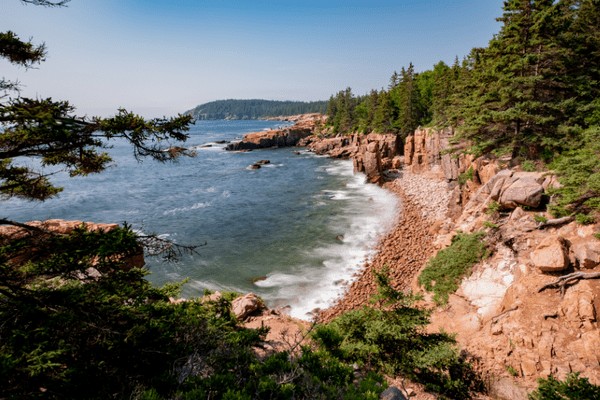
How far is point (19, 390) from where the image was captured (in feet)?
14.0

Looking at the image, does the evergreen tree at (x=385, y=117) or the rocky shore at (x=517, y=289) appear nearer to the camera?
the rocky shore at (x=517, y=289)

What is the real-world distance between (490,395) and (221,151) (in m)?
82.5

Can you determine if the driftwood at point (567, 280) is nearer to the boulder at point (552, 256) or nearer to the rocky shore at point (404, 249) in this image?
the boulder at point (552, 256)

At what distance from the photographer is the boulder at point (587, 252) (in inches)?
390

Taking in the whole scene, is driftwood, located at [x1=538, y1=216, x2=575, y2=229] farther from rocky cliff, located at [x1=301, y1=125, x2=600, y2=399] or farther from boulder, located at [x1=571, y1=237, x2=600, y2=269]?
boulder, located at [x1=571, y1=237, x2=600, y2=269]

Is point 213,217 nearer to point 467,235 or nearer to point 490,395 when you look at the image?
point 467,235

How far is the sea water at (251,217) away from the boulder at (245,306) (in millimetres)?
3307

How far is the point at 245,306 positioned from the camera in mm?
14398

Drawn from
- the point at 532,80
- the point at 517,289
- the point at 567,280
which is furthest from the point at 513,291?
the point at 532,80

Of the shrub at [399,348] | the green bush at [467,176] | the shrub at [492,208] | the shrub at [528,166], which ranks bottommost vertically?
Answer: the shrub at [399,348]

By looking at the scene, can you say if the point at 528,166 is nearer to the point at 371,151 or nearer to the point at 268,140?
the point at 371,151

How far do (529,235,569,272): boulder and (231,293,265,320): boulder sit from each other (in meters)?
12.3

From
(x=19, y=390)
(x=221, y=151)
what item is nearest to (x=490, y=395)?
(x=19, y=390)

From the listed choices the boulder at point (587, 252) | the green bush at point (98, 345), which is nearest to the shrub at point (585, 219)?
the boulder at point (587, 252)
